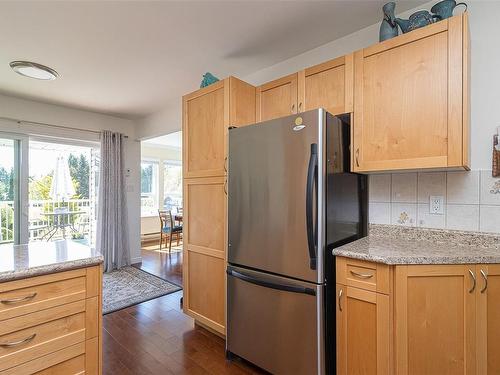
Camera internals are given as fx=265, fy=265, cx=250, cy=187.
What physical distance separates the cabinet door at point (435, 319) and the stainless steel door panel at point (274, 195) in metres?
0.45

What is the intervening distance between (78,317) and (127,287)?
2.22 meters

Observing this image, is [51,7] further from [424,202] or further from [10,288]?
[424,202]

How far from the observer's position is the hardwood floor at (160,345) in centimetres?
187

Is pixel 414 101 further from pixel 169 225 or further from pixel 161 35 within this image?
pixel 169 225

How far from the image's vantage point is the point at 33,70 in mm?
2521

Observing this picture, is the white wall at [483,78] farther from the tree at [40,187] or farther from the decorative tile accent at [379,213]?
the tree at [40,187]

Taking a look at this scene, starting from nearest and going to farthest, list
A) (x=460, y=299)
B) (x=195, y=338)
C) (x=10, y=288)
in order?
(x=10, y=288), (x=460, y=299), (x=195, y=338)

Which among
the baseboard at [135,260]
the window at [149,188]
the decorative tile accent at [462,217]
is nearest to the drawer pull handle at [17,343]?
the decorative tile accent at [462,217]

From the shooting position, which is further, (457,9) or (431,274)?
(457,9)

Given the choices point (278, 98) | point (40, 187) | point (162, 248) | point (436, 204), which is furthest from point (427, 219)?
point (162, 248)

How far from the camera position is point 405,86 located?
5.11 feet

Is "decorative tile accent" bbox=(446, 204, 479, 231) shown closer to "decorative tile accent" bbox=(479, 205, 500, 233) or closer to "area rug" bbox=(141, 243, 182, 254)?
"decorative tile accent" bbox=(479, 205, 500, 233)

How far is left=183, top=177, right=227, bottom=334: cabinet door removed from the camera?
2.16 m

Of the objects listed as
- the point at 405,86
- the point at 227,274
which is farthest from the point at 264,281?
the point at 405,86
